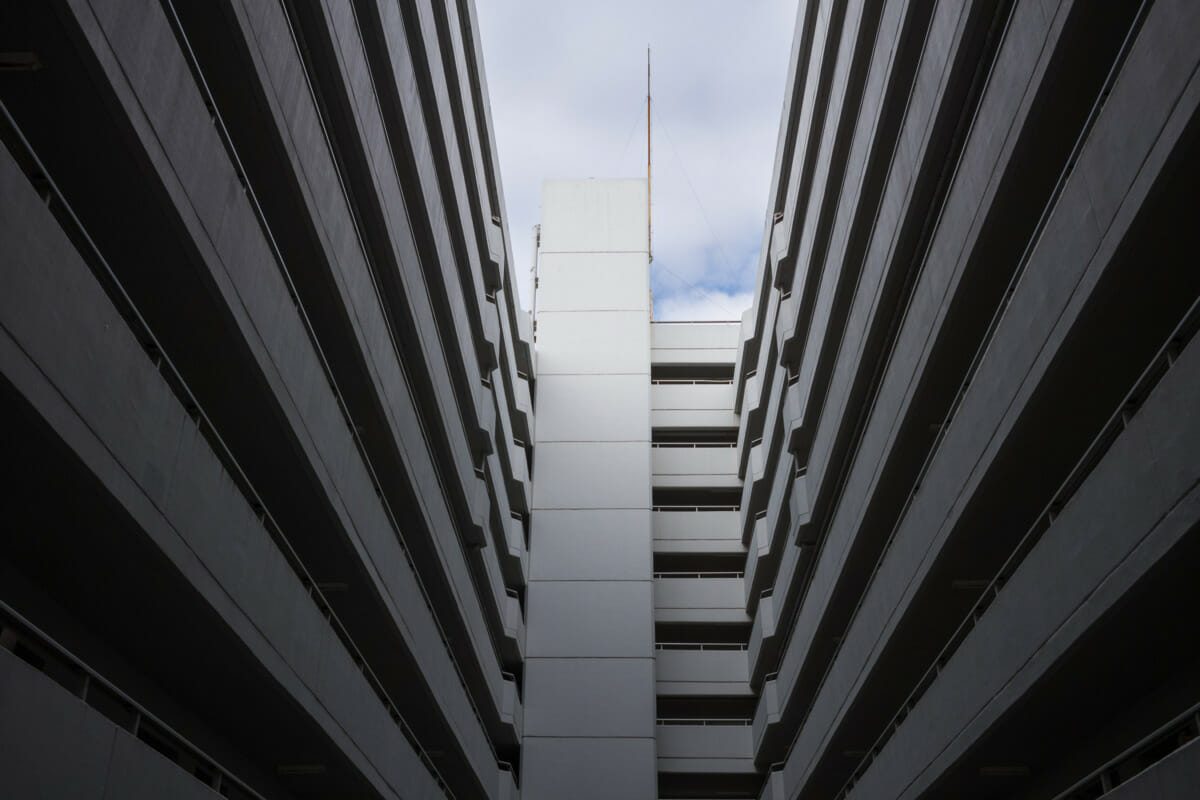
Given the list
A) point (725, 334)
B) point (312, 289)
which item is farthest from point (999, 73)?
point (725, 334)

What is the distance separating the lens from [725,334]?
50.5 m

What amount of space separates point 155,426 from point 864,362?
16.5 metres

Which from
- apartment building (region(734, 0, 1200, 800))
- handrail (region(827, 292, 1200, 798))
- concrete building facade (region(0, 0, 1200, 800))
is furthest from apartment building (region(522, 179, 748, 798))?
handrail (region(827, 292, 1200, 798))

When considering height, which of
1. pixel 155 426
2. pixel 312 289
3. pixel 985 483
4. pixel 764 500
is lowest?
pixel 155 426

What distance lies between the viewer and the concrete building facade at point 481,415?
1220 cm

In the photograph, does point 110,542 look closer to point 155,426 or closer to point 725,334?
point 155,426

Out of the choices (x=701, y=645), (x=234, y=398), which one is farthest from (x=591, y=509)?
(x=234, y=398)

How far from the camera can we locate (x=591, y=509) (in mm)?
42906

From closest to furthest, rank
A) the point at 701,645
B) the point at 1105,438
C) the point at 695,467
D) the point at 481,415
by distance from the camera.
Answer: the point at 1105,438 → the point at 481,415 → the point at 701,645 → the point at 695,467

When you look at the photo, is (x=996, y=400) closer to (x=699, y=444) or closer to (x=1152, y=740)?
(x=1152, y=740)

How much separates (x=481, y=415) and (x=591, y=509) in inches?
452

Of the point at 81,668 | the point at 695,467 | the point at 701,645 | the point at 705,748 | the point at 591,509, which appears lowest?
the point at 81,668

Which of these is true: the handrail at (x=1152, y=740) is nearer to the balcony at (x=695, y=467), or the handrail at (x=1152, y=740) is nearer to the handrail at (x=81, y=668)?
the handrail at (x=81, y=668)

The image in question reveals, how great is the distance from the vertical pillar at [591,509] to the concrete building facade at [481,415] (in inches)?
11.0
